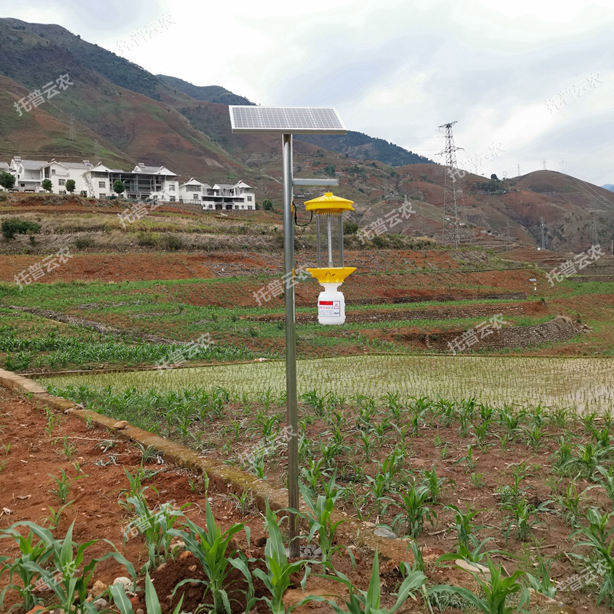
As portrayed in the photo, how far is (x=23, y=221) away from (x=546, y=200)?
116 meters

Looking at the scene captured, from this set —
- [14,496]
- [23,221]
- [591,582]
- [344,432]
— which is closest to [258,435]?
[344,432]

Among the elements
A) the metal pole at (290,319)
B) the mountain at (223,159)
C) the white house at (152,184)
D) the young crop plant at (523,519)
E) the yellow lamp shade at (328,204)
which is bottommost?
the young crop plant at (523,519)

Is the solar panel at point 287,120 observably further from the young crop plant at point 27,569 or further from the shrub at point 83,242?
the shrub at point 83,242

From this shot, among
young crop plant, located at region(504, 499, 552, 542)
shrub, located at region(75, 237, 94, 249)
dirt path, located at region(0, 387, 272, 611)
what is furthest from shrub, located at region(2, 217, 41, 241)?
young crop plant, located at region(504, 499, 552, 542)

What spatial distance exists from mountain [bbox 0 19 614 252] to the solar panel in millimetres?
64709

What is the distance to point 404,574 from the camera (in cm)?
251

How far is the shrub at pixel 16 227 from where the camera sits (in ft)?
103

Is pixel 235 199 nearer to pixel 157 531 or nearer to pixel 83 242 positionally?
pixel 83 242

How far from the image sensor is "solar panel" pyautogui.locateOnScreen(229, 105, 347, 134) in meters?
2.75

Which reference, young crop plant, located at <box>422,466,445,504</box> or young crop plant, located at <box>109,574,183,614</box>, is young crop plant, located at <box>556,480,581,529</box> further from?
young crop plant, located at <box>109,574,183,614</box>

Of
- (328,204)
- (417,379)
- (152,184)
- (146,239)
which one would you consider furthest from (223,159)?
(328,204)

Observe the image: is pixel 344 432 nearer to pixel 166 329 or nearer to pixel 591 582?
pixel 591 582

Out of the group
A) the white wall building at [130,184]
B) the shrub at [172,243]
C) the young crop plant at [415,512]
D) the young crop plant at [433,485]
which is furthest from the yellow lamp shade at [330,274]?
the white wall building at [130,184]

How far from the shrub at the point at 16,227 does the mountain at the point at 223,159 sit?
47.8 metres
